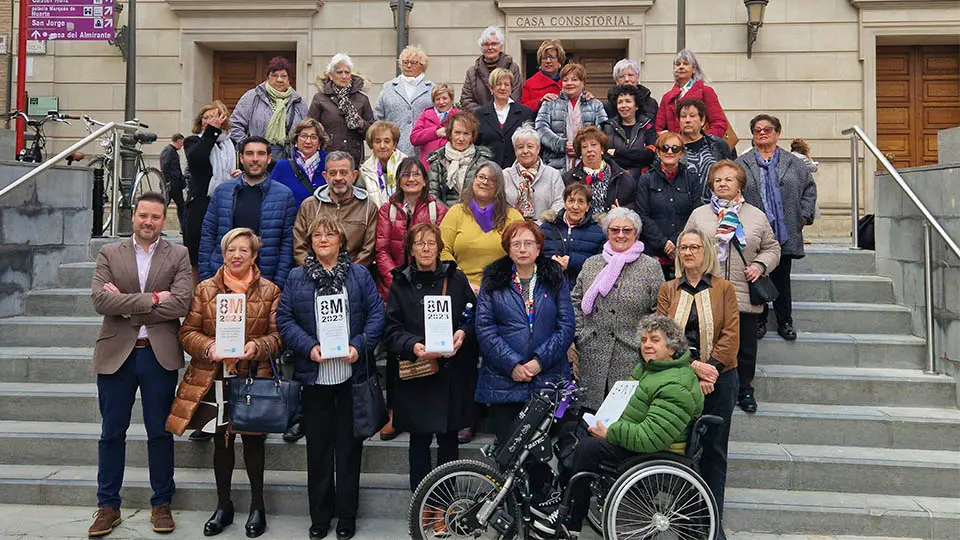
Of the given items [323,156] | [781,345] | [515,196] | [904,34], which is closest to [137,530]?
[323,156]

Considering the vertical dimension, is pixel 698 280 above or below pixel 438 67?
below

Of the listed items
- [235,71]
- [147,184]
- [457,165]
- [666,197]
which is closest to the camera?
[666,197]

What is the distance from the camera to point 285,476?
18.8 feet

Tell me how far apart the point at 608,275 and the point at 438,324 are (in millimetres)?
1242

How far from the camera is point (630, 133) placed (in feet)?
23.7

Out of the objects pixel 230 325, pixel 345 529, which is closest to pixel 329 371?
pixel 230 325

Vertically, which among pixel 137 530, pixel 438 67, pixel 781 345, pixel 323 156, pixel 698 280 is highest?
pixel 438 67

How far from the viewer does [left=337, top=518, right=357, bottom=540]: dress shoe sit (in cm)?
503

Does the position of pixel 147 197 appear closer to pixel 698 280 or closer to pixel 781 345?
pixel 698 280

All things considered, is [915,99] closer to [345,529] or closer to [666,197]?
[666,197]

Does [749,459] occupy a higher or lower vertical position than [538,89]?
lower

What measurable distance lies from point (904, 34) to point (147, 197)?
12710 millimetres

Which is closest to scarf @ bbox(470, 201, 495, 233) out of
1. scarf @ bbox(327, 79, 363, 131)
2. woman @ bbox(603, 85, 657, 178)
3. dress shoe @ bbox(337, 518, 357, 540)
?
woman @ bbox(603, 85, 657, 178)

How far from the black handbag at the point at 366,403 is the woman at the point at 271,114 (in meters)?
3.00
